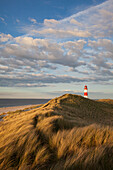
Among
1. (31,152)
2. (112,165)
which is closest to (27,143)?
(31,152)

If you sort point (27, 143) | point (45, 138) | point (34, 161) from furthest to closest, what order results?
point (45, 138) < point (27, 143) < point (34, 161)

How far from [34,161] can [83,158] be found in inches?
36.6

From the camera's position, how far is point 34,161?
92.8 inches

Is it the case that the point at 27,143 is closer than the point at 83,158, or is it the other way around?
the point at 83,158

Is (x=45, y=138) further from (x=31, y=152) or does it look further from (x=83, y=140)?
(x=83, y=140)

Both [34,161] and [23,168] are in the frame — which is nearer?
[23,168]

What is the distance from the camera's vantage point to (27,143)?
3080 millimetres

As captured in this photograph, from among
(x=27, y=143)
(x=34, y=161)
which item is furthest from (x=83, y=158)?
(x=27, y=143)

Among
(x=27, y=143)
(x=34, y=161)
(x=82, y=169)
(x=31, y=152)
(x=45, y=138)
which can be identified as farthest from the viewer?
(x=45, y=138)

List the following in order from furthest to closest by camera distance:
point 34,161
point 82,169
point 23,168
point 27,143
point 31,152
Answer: point 27,143 < point 31,152 < point 34,161 < point 23,168 < point 82,169

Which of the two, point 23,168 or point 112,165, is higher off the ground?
point 112,165

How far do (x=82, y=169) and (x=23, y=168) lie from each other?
0.95 meters

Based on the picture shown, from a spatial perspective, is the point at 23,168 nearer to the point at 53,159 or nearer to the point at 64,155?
the point at 53,159

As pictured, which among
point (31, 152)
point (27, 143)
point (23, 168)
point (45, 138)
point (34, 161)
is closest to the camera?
point (23, 168)
